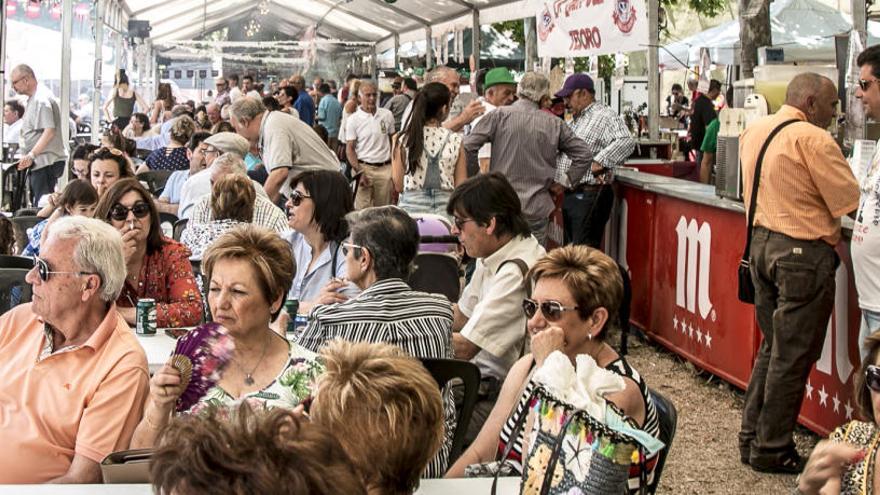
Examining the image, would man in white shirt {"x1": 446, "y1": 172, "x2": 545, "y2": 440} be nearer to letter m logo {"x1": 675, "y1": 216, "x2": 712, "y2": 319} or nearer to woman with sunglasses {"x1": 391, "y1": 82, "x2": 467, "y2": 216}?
letter m logo {"x1": 675, "y1": 216, "x2": 712, "y2": 319}

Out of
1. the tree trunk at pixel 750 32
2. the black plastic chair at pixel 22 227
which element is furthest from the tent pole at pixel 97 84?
the tree trunk at pixel 750 32

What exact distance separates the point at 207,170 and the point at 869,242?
445cm

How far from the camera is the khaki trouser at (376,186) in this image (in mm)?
12414

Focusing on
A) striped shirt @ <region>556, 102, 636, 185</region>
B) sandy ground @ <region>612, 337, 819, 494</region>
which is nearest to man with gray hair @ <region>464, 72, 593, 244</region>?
striped shirt @ <region>556, 102, 636, 185</region>

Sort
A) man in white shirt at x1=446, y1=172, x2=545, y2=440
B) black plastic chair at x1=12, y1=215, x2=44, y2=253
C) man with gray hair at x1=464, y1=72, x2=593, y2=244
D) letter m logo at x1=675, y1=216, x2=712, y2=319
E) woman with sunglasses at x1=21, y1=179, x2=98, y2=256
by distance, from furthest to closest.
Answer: man with gray hair at x1=464, y1=72, x2=593, y2=244, black plastic chair at x1=12, y1=215, x2=44, y2=253, letter m logo at x1=675, y1=216, x2=712, y2=319, woman with sunglasses at x1=21, y1=179, x2=98, y2=256, man in white shirt at x1=446, y1=172, x2=545, y2=440

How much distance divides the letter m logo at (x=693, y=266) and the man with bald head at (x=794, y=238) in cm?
165

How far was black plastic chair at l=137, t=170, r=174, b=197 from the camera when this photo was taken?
33.0ft

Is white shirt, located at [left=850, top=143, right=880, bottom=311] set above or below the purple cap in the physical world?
below

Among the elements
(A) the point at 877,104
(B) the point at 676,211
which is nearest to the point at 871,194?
(A) the point at 877,104

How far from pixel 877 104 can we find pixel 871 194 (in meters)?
0.47

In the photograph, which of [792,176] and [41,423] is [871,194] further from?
[41,423]

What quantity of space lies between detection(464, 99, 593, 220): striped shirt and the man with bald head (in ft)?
8.89

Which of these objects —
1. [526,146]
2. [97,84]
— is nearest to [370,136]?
[97,84]

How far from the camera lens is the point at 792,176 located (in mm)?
5359
